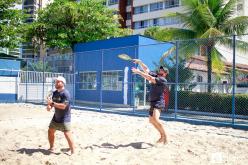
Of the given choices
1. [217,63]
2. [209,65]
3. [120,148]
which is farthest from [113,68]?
[120,148]

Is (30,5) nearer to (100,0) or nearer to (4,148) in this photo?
(100,0)

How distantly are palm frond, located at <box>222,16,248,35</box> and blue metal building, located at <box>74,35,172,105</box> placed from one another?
4.55 meters

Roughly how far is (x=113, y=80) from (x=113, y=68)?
78 centimetres

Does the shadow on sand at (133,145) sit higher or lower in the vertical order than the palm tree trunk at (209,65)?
lower

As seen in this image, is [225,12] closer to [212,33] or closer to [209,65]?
[212,33]

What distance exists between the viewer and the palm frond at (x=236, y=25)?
60.6 feet

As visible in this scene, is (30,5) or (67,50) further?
(30,5)

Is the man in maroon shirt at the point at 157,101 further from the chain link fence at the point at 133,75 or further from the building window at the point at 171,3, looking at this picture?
the building window at the point at 171,3

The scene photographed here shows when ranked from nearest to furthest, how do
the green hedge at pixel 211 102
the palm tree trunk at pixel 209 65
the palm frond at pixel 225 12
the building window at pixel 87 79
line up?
the green hedge at pixel 211 102, the palm tree trunk at pixel 209 65, the palm frond at pixel 225 12, the building window at pixel 87 79

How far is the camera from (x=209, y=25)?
Result: 765 inches

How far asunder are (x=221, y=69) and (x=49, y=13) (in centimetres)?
1893

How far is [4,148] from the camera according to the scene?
736 centimetres

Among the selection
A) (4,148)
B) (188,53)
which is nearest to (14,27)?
(188,53)

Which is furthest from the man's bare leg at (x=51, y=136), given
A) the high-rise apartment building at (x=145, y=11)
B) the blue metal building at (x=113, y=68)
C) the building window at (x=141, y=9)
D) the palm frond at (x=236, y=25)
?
the building window at (x=141, y=9)
